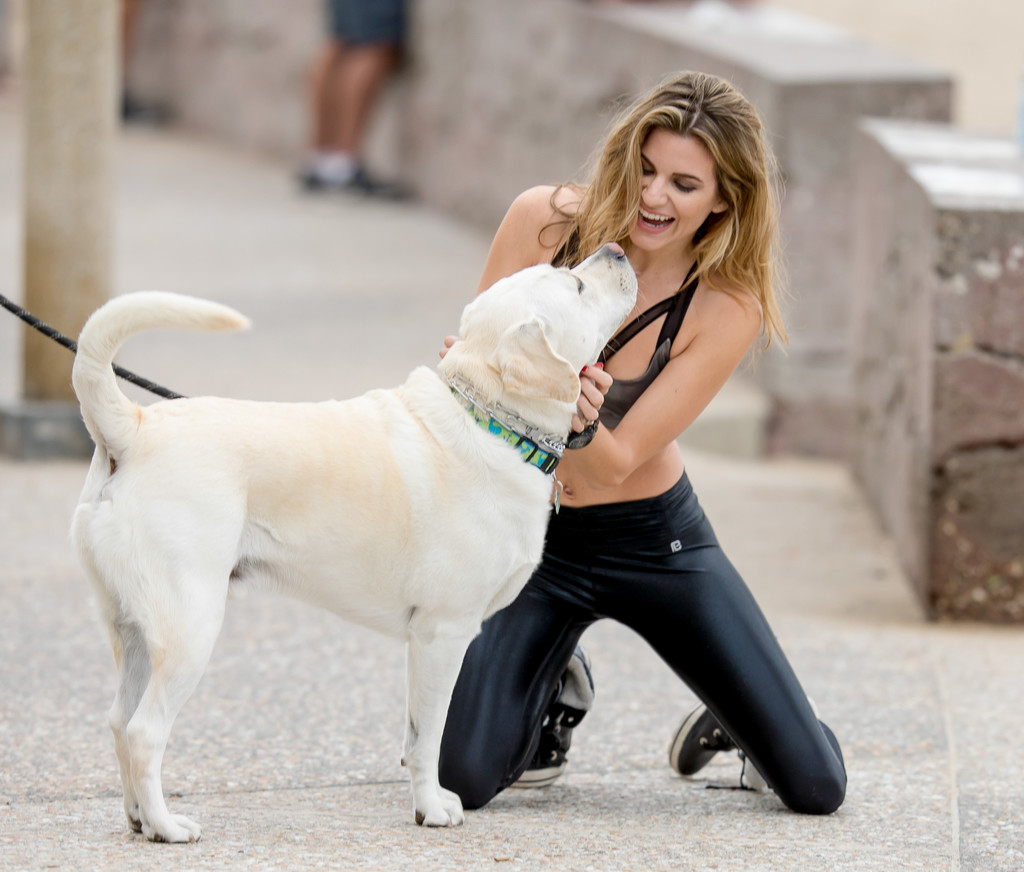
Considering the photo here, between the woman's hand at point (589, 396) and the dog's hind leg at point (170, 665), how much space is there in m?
0.78

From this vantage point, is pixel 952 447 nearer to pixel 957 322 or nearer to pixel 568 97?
pixel 957 322

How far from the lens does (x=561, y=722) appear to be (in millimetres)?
3561

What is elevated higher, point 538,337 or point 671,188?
point 671,188

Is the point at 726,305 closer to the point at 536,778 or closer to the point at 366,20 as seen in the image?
the point at 536,778

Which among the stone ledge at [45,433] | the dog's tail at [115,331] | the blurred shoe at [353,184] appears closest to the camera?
the dog's tail at [115,331]

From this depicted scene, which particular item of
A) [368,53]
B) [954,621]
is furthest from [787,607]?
[368,53]

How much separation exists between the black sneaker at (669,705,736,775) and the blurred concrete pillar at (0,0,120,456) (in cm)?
354

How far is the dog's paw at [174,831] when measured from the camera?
2.83 meters

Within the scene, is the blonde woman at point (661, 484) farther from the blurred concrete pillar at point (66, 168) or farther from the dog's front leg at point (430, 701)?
the blurred concrete pillar at point (66, 168)

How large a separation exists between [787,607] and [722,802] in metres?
1.89

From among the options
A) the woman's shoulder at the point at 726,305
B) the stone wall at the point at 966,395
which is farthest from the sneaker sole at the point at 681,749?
the stone wall at the point at 966,395

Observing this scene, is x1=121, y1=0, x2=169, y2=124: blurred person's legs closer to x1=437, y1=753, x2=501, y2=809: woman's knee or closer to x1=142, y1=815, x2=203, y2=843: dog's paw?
x1=437, y1=753, x2=501, y2=809: woman's knee

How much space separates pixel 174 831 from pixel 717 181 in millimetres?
1774

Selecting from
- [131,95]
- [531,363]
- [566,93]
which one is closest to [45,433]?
[531,363]
